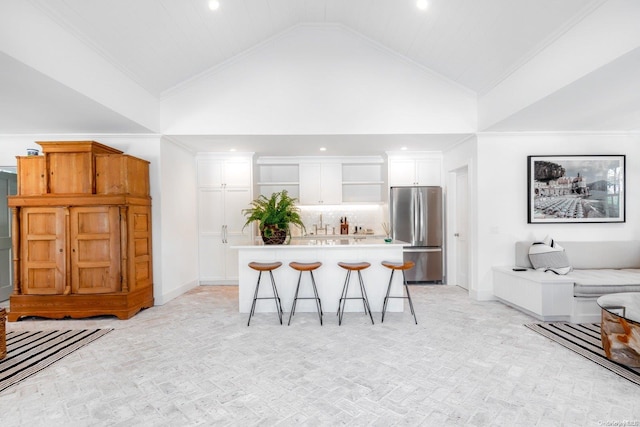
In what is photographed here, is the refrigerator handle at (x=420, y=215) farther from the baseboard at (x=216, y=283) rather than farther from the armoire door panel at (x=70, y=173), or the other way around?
the armoire door panel at (x=70, y=173)

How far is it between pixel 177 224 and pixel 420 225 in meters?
4.34

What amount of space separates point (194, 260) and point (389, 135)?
4.22 m

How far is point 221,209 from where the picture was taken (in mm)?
6160

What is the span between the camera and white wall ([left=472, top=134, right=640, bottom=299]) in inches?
190

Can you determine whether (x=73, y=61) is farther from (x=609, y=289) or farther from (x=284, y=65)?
(x=609, y=289)

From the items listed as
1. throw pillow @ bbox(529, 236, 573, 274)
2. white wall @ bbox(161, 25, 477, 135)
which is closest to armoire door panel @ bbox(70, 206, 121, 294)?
white wall @ bbox(161, 25, 477, 135)

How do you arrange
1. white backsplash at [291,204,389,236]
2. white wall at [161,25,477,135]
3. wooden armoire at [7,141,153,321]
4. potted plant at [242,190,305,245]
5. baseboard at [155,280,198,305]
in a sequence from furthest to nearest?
white backsplash at [291,204,389,236] → baseboard at [155,280,198,305] → white wall at [161,25,477,135] → potted plant at [242,190,305,245] → wooden armoire at [7,141,153,321]

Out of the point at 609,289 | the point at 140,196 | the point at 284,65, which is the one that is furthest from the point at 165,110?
the point at 609,289

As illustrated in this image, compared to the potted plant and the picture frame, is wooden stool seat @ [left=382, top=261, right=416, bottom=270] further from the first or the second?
the picture frame

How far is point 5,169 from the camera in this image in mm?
5258

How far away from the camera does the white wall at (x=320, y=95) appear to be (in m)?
4.73

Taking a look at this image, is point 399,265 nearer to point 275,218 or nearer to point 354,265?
point 354,265

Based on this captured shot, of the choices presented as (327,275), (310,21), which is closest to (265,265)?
(327,275)

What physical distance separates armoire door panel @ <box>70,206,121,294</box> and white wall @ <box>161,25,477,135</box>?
1.57 metres
